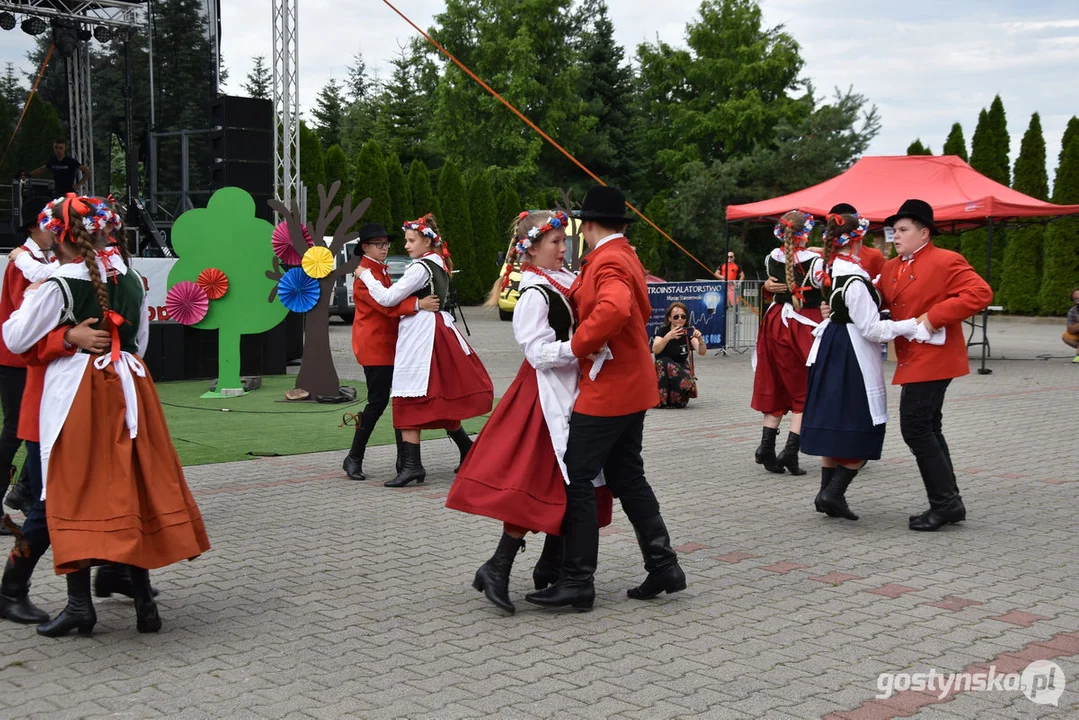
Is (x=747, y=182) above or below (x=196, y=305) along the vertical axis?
above

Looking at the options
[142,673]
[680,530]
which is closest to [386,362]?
[680,530]

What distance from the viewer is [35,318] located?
4.44 meters

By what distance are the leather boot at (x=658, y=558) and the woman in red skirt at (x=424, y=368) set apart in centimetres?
297

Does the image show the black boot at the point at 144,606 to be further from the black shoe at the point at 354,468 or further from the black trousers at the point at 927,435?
the black trousers at the point at 927,435

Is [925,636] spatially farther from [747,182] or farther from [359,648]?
[747,182]

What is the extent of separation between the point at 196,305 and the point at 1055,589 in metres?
9.47

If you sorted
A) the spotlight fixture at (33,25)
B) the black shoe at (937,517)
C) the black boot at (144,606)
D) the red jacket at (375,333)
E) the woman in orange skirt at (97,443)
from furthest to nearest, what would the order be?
the spotlight fixture at (33,25), the red jacket at (375,333), the black shoe at (937,517), the black boot at (144,606), the woman in orange skirt at (97,443)

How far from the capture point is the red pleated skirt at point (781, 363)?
8359mm

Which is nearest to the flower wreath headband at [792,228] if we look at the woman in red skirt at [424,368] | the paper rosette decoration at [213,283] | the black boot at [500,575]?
the woman in red skirt at [424,368]

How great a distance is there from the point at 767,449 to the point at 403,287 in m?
2.94

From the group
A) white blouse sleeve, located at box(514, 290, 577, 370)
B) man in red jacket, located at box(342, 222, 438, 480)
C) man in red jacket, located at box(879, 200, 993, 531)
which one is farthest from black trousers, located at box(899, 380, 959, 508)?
man in red jacket, located at box(342, 222, 438, 480)

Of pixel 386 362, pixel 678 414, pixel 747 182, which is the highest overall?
pixel 747 182

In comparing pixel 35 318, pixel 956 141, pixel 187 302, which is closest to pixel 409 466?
pixel 35 318

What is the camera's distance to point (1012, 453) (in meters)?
9.26
